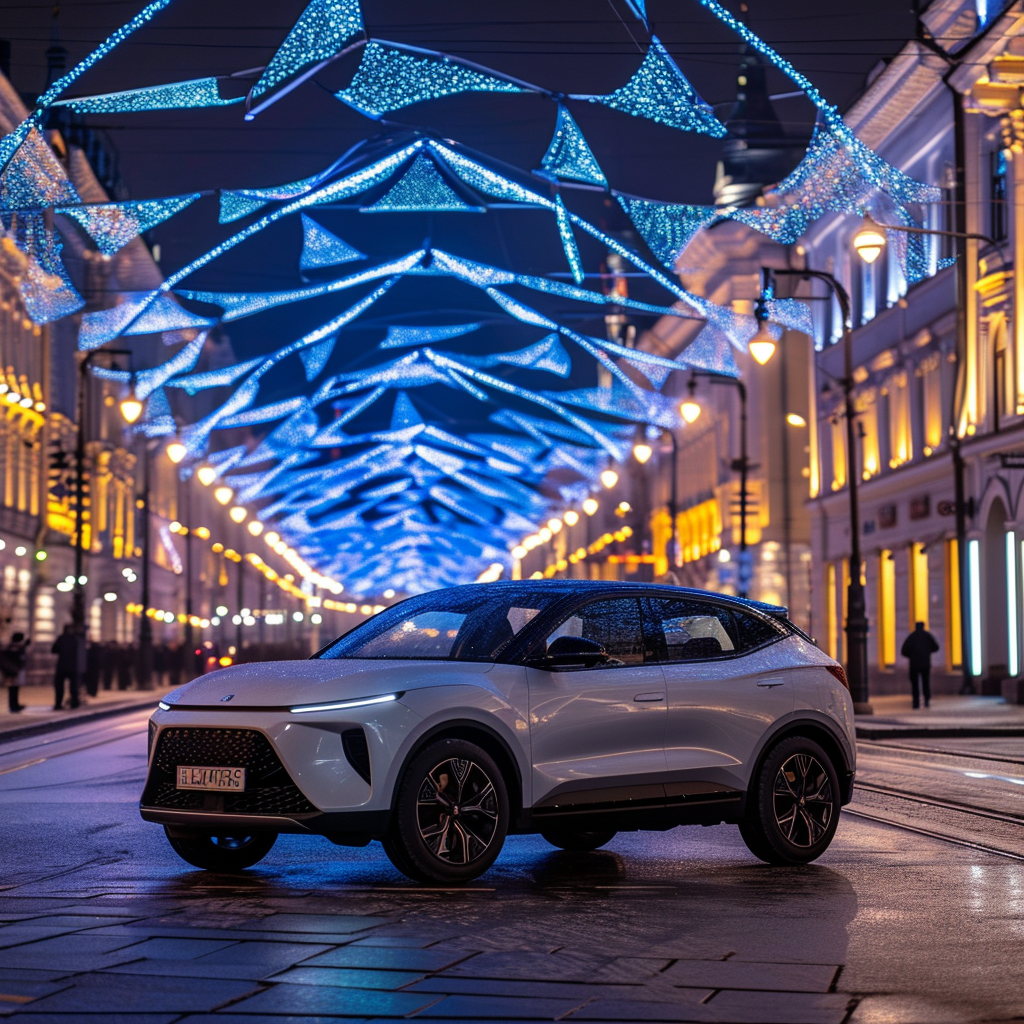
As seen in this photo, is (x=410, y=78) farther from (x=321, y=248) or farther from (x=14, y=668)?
(x=321, y=248)

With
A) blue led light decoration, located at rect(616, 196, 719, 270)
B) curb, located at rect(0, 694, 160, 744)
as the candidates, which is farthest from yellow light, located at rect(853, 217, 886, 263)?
curb, located at rect(0, 694, 160, 744)

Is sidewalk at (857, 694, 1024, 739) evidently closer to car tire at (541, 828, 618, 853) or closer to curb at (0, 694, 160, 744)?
curb at (0, 694, 160, 744)

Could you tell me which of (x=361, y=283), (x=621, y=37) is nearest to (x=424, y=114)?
(x=621, y=37)

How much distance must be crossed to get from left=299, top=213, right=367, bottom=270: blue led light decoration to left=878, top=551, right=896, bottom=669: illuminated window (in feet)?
55.9

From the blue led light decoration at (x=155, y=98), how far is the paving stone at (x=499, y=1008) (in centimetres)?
2836

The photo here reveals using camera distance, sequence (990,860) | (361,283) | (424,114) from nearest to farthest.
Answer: (990,860), (424,114), (361,283)

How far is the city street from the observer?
239 inches

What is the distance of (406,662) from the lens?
937 cm

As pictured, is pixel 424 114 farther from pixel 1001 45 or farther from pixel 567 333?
pixel 567 333

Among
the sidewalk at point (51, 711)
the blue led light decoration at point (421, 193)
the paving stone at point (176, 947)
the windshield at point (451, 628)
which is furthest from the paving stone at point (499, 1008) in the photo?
the blue led light decoration at point (421, 193)

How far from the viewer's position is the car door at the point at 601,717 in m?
9.27

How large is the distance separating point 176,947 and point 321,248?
147 ft

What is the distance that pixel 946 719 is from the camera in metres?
29.1

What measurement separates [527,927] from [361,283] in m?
52.3
